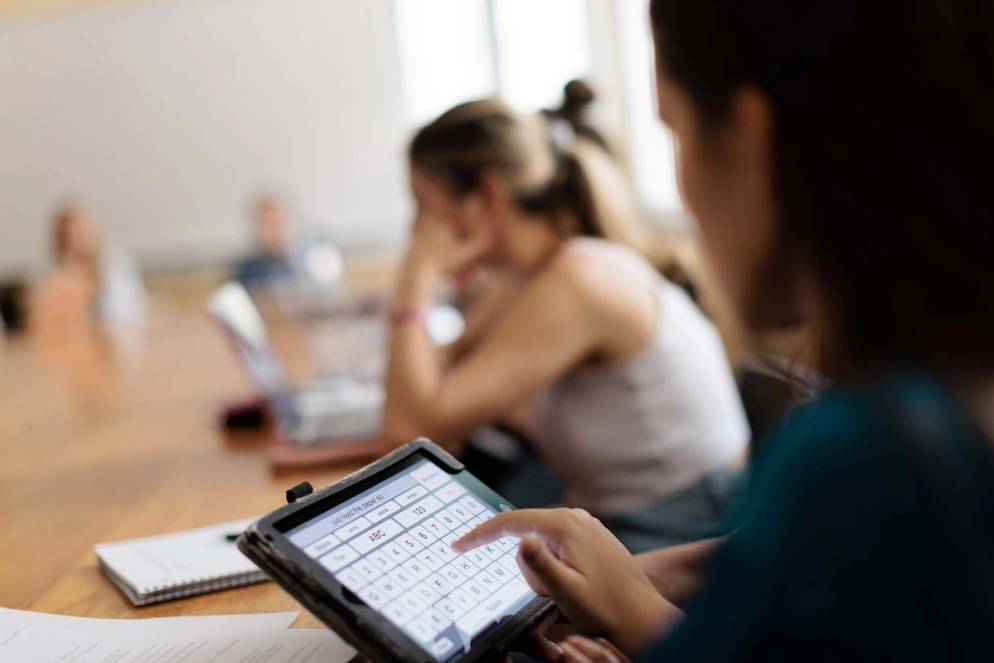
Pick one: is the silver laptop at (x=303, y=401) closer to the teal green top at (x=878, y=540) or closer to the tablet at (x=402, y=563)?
the tablet at (x=402, y=563)

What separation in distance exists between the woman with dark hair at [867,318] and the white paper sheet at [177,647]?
0.36 metres

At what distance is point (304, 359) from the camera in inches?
98.4

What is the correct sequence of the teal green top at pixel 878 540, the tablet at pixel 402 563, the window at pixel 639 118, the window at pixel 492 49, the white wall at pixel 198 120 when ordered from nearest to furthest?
the teal green top at pixel 878 540 → the tablet at pixel 402 563 → the window at pixel 639 118 → the white wall at pixel 198 120 → the window at pixel 492 49

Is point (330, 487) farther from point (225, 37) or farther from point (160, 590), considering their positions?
point (225, 37)

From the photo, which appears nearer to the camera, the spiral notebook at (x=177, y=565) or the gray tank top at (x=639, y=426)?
the spiral notebook at (x=177, y=565)

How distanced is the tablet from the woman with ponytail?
1.93 feet

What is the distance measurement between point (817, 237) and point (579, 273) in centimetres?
103

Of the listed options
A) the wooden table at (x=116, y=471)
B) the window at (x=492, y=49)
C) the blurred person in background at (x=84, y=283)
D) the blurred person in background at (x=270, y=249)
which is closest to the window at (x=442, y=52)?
the window at (x=492, y=49)

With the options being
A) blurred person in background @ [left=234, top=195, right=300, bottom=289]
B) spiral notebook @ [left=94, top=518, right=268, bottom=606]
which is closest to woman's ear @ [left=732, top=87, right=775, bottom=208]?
spiral notebook @ [left=94, top=518, right=268, bottom=606]

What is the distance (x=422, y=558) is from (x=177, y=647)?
0.76ft

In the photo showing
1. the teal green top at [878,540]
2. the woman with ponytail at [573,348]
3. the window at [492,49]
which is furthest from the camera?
the window at [492,49]

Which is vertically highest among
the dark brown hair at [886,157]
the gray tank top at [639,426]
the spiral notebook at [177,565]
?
the dark brown hair at [886,157]

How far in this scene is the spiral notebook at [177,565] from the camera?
101 centimetres

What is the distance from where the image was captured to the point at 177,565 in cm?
107
